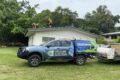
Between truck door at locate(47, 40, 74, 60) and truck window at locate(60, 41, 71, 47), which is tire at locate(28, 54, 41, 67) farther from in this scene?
truck window at locate(60, 41, 71, 47)

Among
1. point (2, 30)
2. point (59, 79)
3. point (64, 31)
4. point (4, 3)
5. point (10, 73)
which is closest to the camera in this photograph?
point (59, 79)

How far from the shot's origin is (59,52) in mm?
18203

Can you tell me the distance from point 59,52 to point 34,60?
5.97 ft

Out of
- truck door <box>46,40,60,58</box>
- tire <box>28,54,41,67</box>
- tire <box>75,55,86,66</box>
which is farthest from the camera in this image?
tire <box>75,55,86,66</box>

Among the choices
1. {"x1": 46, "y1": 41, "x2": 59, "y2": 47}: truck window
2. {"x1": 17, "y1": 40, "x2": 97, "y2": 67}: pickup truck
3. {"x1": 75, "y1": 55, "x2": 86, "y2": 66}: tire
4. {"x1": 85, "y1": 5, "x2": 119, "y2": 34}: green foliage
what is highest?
{"x1": 85, "y1": 5, "x2": 119, "y2": 34}: green foliage

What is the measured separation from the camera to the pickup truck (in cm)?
1747

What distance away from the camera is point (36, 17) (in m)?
44.2

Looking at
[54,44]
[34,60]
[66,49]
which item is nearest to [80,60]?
[66,49]

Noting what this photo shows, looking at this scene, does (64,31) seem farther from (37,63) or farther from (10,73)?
(10,73)

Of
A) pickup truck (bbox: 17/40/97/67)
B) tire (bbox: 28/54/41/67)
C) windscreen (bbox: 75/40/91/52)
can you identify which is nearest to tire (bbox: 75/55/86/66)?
pickup truck (bbox: 17/40/97/67)

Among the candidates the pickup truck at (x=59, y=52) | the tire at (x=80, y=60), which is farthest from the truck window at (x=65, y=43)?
the tire at (x=80, y=60)

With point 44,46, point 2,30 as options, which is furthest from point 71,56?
point 2,30

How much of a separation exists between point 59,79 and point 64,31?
1717 centimetres

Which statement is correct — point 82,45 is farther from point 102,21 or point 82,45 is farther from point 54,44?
point 102,21
